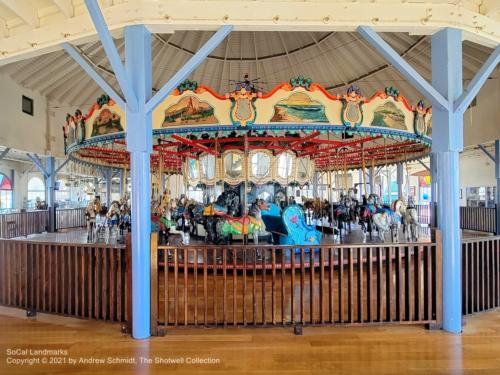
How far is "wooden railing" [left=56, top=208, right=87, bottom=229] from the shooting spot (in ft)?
45.7

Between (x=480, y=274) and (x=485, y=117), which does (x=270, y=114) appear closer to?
(x=480, y=274)

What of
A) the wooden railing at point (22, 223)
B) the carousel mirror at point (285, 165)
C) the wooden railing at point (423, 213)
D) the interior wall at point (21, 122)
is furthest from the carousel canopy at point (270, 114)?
the wooden railing at point (423, 213)

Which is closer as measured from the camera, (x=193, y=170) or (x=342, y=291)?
(x=342, y=291)

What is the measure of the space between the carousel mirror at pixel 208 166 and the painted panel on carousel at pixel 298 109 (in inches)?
159

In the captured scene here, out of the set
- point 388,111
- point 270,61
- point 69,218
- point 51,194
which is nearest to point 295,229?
point 388,111

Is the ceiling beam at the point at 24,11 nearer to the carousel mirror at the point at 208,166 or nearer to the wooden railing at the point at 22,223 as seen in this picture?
the carousel mirror at the point at 208,166

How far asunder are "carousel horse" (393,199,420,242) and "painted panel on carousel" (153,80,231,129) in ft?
18.8

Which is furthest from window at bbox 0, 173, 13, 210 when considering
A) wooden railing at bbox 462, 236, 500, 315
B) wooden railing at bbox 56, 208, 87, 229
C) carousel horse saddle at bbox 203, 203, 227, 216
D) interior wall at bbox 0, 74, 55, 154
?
wooden railing at bbox 462, 236, 500, 315

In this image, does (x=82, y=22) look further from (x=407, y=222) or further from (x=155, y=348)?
(x=407, y=222)

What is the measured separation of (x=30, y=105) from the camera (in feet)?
38.2

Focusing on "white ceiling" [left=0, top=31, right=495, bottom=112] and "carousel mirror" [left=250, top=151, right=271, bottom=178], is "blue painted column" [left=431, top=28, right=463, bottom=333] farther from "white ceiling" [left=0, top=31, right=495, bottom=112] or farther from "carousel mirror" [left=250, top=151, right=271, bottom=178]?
"white ceiling" [left=0, top=31, right=495, bottom=112]

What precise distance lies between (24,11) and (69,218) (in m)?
12.6

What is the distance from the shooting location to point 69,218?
14.6 meters

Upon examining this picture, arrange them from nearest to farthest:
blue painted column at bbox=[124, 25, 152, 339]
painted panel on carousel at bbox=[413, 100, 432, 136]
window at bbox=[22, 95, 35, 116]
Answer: blue painted column at bbox=[124, 25, 152, 339]
painted panel on carousel at bbox=[413, 100, 432, 136]
window at bbox=[22, 95, 35, 116]
